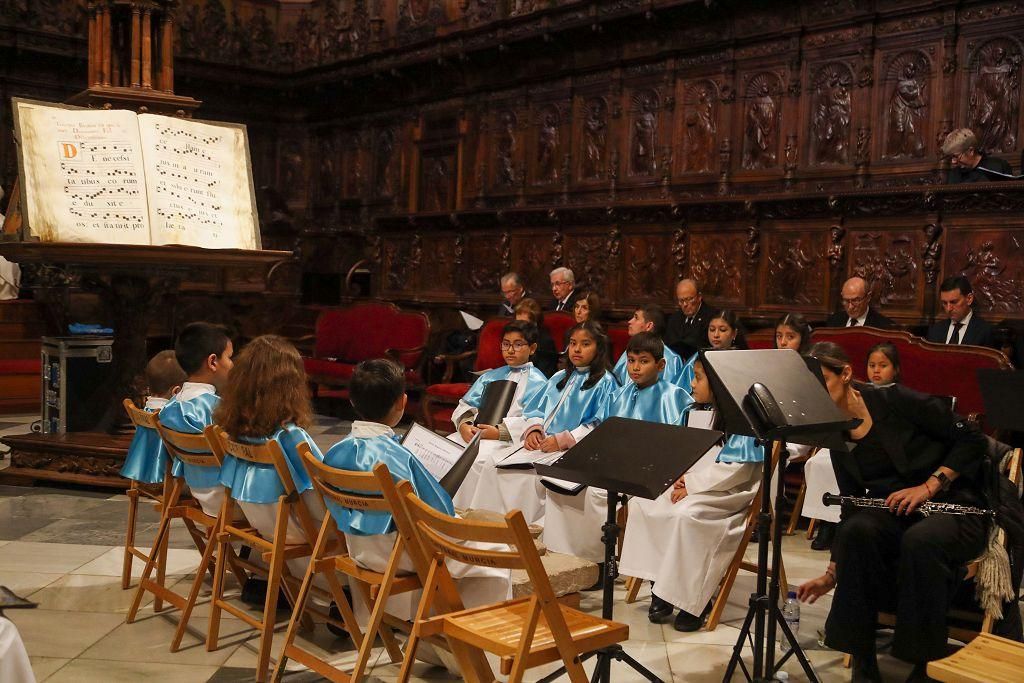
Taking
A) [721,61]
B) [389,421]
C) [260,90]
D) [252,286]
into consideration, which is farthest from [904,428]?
[260,90]

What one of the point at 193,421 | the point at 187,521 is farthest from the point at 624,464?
the point at 187,521

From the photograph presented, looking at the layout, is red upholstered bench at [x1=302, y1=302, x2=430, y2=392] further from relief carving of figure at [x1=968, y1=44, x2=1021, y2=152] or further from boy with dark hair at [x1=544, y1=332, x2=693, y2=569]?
relief carving of figure at [x1=968, y1=44, x2=1021, y2=152]

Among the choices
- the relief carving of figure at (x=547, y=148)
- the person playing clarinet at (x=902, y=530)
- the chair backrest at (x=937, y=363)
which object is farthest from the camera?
the relief carving of figure at (x=547, y=148)

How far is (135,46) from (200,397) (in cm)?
316

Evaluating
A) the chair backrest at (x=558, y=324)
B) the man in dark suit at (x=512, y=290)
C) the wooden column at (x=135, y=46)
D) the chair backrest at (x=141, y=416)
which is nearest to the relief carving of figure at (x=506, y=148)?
the man in dark suit at (x=512, y=290)

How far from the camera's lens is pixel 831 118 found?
8664 mm

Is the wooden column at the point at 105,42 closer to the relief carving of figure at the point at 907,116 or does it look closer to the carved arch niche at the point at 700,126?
the carved arch niche at the point at 700,126

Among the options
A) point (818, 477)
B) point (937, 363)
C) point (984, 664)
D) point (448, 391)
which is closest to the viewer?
point (984, 664)

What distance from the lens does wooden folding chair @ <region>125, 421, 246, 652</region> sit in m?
3.76

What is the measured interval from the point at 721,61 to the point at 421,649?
291 inches

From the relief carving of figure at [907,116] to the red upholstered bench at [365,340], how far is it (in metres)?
4.68

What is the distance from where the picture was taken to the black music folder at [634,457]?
2.79m

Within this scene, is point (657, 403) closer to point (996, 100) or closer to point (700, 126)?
point (996, 100)

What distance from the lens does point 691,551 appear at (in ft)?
13.8
